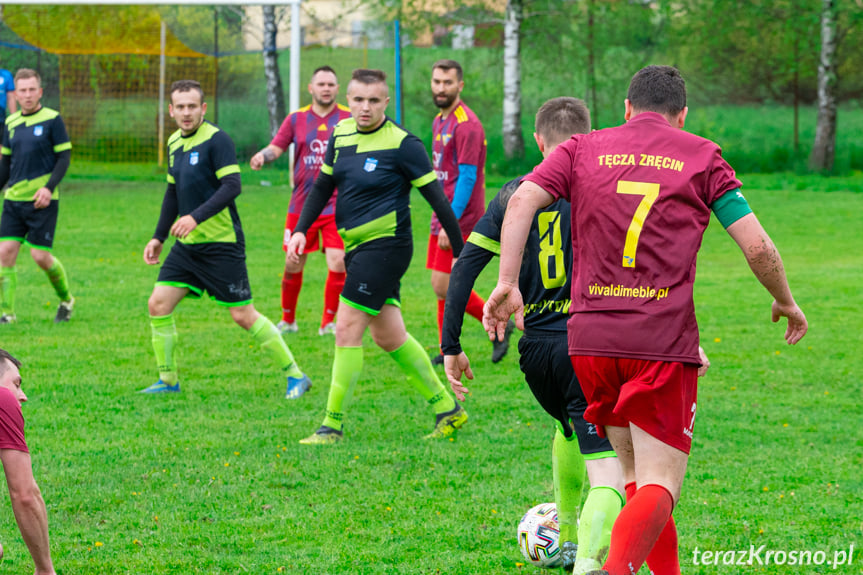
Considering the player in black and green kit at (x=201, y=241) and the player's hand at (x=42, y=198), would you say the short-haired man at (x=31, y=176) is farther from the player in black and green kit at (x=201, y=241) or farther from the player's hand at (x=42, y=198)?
the player in black and green kit at (x=201, y=241)

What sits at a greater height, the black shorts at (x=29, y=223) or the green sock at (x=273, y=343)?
the black shorts at (x=29, y=223)

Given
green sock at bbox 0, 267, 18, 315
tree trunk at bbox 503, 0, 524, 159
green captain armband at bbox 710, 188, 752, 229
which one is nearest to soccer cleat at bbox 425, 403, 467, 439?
green captain armband at bbox 710, 188, 752, 229

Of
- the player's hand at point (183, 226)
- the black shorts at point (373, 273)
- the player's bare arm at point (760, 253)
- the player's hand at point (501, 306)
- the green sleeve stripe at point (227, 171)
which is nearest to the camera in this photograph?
the player's bare arm at point (760, 253)

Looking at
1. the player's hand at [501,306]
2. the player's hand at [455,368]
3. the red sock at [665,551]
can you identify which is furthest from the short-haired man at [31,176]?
the red sock at [665,551]

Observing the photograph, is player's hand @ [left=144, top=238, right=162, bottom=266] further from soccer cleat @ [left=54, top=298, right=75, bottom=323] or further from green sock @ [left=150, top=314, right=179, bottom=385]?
soccer cleat @ [left=54, top=298, right=75, bottom=323]

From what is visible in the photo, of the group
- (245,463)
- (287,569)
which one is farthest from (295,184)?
(287,569)

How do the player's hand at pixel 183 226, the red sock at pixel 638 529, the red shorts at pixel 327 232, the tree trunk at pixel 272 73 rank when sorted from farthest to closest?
1. the tree trunk at pixel 272 73
2. the red shorts at pixel 327 232
3. the player's hand at pixel 183 226
4. the red sock at pixel 638 529

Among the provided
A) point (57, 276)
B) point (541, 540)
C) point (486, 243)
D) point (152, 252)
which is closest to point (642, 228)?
point (486, 243)

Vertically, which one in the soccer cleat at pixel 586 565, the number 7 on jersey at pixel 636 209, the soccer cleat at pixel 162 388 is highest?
the number 7 on jersey at pixel 636 209

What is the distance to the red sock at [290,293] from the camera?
10.5 metres

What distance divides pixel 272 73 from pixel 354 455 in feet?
67.8

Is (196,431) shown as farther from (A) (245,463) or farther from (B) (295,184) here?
(B) (295,184)

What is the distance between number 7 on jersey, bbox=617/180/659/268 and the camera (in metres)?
3.62

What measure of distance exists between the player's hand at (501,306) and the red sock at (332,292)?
6505 mm
